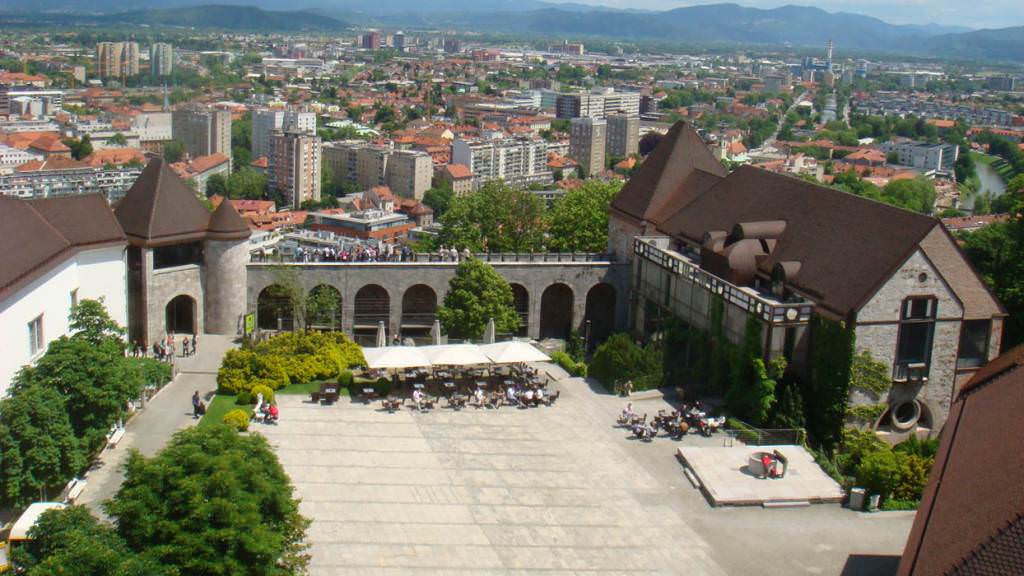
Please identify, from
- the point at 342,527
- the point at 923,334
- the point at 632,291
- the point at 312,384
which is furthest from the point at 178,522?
Answer: the point at 632,291

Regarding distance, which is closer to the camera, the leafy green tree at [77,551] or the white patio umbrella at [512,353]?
the leafy green tree at [77,551]

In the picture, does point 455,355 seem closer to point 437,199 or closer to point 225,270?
point 225,270

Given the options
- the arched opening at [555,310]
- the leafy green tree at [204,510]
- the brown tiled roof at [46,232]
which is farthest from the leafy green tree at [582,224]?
the leafy green tree at [204,510]

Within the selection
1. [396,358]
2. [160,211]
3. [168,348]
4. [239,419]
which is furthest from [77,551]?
[160,211]

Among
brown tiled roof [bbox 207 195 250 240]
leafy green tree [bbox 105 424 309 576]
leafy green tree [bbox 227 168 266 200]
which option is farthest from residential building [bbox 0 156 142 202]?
leafy green tree [bbox 105 424 309 576]

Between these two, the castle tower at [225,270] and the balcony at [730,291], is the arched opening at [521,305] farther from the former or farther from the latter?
the castle tower at [225,270]

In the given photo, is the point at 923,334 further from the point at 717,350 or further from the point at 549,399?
the point at 549,399
